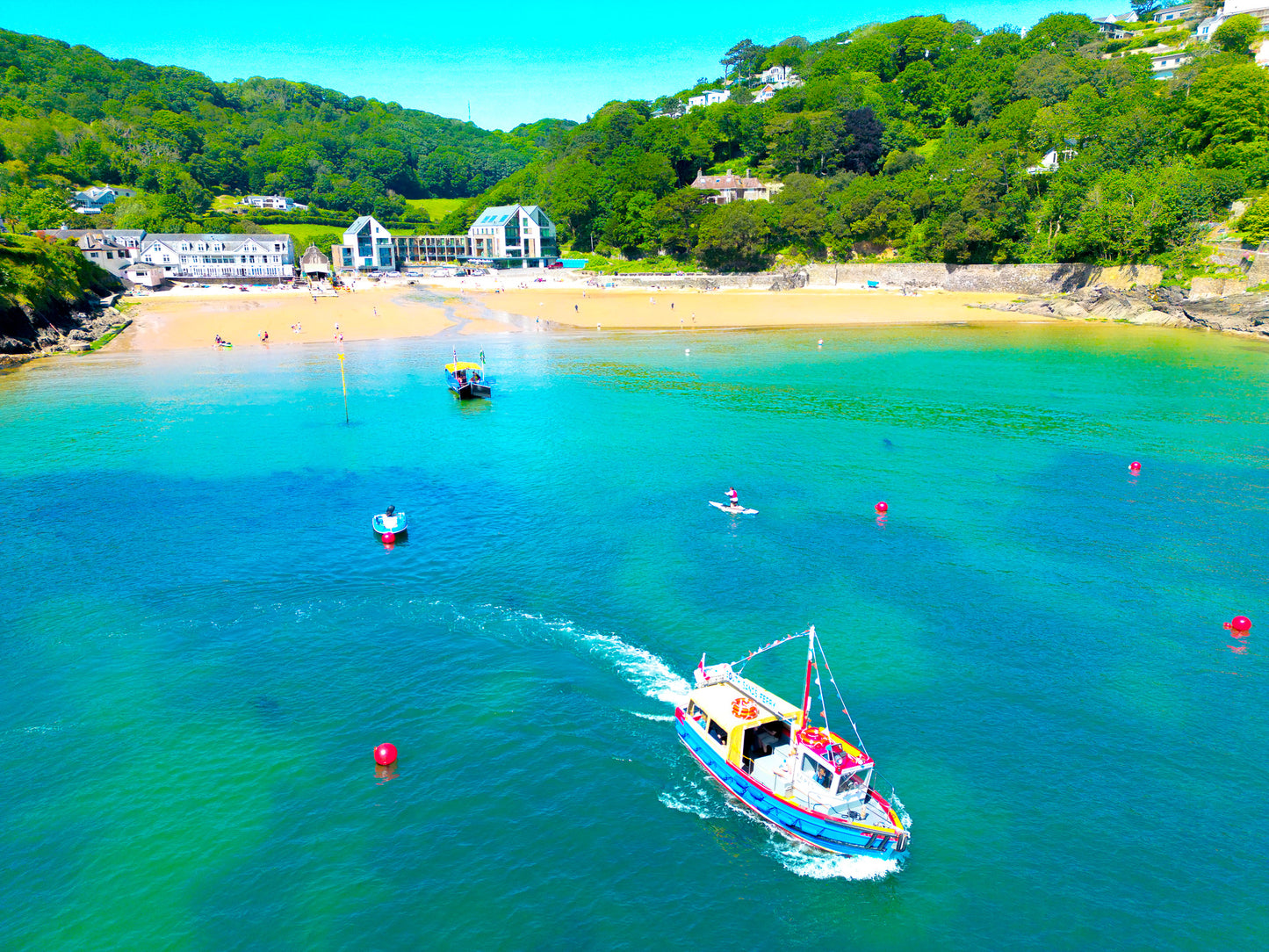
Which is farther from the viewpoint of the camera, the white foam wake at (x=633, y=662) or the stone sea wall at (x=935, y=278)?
the stone sea wall at (x=935, y=278)

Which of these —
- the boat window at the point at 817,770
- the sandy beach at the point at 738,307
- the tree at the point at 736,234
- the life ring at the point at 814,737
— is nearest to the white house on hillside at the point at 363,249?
the sandy beach at the point at 738,307

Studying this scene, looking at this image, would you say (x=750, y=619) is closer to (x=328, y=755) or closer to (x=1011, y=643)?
(x=1011, y=643)

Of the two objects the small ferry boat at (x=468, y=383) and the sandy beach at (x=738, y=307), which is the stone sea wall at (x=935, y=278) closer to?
the sandy beach at (x=738, y=307)

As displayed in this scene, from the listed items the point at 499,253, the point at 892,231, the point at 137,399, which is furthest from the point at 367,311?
the point at 892,231

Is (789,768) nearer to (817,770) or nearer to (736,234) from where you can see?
(817,770)

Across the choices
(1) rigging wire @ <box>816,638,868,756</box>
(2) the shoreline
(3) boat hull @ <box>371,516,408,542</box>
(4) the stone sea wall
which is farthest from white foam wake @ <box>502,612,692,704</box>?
(4) the stone sea wall

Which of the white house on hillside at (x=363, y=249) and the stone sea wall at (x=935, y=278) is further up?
the white house on hillside at (x=363, y=249)

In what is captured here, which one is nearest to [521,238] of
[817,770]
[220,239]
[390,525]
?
[220,239]
